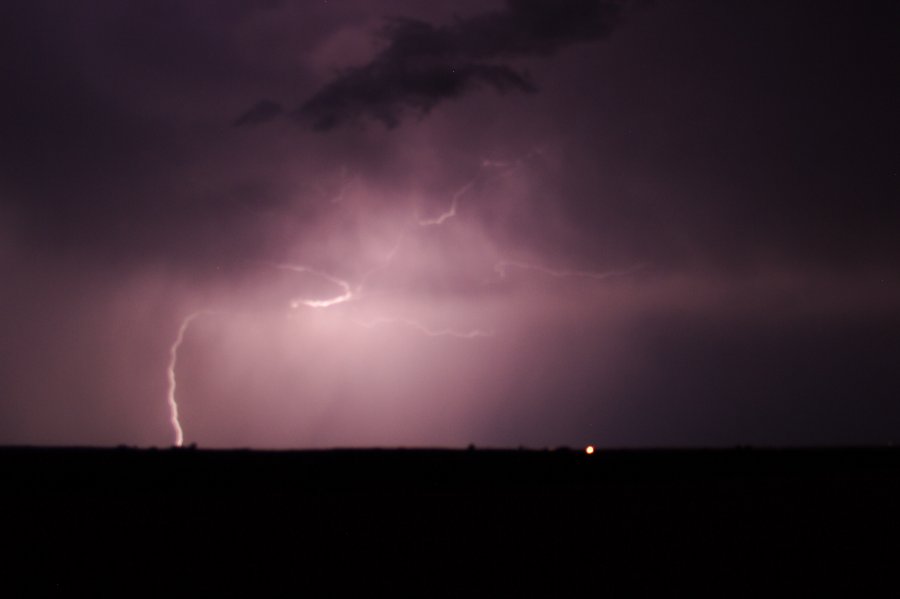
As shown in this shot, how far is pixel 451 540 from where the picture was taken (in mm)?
11633

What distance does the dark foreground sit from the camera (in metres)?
8.81

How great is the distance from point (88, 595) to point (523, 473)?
71.1 feet

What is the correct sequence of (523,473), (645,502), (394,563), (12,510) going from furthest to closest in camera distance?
(523,473) < (645,502) < (12,510) < (394,563)

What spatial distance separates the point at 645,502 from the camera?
1714 centimetres

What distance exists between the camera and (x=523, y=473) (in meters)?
28.9

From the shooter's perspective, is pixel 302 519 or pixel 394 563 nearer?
pixel 394 563

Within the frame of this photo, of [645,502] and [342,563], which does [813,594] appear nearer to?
[342,563]

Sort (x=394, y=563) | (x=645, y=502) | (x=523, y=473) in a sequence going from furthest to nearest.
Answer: (x=523, y=473) < (x=645, y=502) < (x=394, y=563)

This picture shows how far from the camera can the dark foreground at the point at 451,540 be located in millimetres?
8812

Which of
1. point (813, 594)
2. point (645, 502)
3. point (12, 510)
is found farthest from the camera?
point (645, 502)

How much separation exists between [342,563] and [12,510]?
8.58 m

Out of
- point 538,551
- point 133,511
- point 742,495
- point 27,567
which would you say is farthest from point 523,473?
point 27,567

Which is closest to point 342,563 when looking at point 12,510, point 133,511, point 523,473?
point 133,511

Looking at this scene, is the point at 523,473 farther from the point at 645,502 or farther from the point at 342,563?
the point at 342,563
